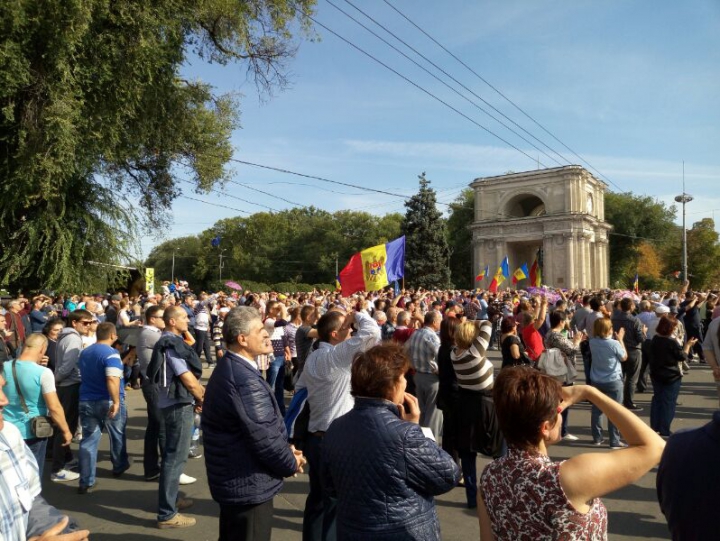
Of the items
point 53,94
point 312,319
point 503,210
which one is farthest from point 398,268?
point 503,210

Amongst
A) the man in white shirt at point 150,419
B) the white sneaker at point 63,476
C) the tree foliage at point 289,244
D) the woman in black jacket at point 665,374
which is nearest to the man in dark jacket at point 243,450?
the man in white shirt at point 150,419

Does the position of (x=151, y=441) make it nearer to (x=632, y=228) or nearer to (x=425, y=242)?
(x=425, y=242)

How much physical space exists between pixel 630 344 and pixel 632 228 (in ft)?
207

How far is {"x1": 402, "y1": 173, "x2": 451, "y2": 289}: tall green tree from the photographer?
167 feet

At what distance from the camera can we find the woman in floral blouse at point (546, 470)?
2.10 m

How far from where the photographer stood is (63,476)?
6668 millimetres

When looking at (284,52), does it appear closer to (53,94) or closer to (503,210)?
(53,94)

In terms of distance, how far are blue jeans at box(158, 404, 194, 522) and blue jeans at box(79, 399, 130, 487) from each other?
1.40m

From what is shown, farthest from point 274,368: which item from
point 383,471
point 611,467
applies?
point 611,467

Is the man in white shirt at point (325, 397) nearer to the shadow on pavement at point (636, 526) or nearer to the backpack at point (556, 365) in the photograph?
the shadow on pavement at point (636, 526)

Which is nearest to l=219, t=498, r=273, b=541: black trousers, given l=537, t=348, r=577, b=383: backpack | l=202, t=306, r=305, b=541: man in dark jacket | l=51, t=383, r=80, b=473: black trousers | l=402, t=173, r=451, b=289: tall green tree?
l=202, t=306, r=305, b=541: man in dark jacket

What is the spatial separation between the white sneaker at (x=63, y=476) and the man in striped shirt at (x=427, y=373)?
4.18m

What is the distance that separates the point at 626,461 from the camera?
2.13 meters

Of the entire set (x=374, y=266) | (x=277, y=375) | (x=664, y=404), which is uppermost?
(x=374, y=266)
